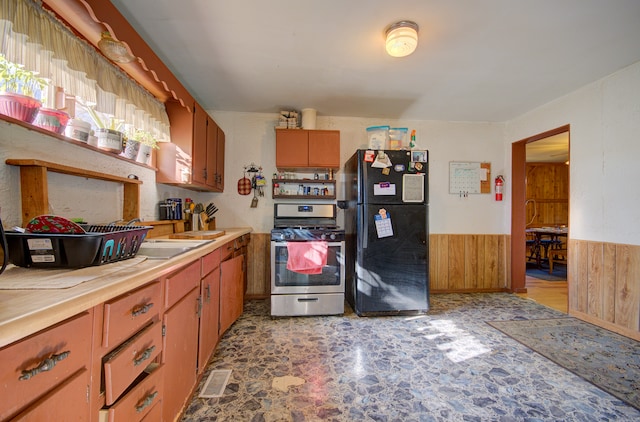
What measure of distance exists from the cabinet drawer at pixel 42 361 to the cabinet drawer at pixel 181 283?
0.44 metres

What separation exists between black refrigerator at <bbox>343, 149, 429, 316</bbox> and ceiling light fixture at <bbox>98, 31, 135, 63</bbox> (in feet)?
6.30

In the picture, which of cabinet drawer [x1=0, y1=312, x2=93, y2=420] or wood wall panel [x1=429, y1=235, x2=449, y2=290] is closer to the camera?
cabinet drawer [x1=0, y1=312, x2=93, y2=420]

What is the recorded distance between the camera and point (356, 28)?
1.75 meters

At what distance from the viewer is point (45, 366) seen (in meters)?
0.57

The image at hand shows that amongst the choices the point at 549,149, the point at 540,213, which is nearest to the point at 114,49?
the point at 549,149

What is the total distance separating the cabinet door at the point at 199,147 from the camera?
2.27 meters

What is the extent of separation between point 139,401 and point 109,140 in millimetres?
1412

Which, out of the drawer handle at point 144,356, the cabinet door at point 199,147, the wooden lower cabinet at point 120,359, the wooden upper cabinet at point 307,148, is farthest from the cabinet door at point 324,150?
the drawer handle at point 144,356

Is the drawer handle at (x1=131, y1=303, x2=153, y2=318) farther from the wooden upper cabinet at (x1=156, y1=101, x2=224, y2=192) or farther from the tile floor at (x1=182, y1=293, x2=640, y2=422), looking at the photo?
the wooden upper cabinet at (x1=156, y1=101, x2=224, y2=192)

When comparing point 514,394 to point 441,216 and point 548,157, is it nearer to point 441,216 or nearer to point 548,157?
point 441,216

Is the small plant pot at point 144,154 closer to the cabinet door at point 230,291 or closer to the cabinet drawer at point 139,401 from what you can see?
the cabinet door at point 230,291

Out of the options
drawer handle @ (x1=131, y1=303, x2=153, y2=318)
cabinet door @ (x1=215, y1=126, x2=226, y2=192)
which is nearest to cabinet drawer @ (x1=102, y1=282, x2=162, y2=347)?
drawer handle @ (x1=131, y1=303, x2=153, y2=318)

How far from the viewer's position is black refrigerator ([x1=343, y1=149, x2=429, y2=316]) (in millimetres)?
2631

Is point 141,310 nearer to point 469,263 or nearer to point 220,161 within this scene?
point 220,161
